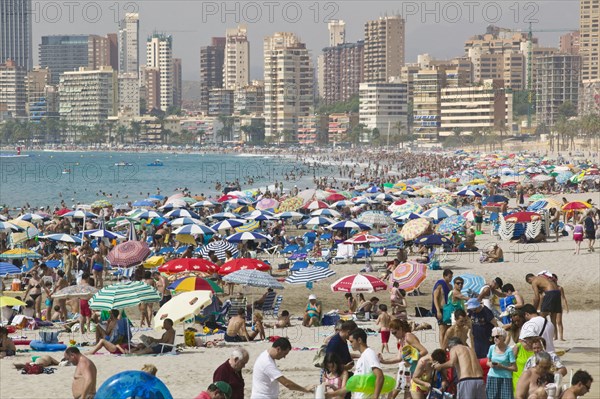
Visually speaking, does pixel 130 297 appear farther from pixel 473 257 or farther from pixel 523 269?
pixel 473 257

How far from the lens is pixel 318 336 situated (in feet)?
51.3

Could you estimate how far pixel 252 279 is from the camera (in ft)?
53.9

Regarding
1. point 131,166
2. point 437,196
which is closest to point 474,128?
point 131,166

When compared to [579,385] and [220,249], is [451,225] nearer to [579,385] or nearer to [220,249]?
[220,249]

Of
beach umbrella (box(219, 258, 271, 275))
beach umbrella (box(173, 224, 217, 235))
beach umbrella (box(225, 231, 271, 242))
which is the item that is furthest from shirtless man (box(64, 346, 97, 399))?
beach umbrella (box(173, 224, 217, 235))

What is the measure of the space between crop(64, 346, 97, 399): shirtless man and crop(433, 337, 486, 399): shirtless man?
125 inches

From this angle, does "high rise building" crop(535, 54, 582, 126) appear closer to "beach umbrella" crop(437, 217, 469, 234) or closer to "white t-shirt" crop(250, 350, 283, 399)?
"beach umbrella" crop(437, 217, 469, 234)

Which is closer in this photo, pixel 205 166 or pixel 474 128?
pixel 205 166

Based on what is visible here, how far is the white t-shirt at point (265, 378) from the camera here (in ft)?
27.5

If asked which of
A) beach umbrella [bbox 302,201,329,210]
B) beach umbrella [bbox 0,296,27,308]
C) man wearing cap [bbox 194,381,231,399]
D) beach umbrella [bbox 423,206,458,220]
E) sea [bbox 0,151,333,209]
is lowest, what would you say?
sea [bbox 0,151,333,209]

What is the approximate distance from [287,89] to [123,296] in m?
180

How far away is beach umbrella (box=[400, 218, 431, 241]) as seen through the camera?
24047 mm

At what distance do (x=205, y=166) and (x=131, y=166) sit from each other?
9618 millimetres

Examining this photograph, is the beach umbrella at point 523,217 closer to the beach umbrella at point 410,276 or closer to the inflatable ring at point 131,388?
the beach umbrella at point 410,276
